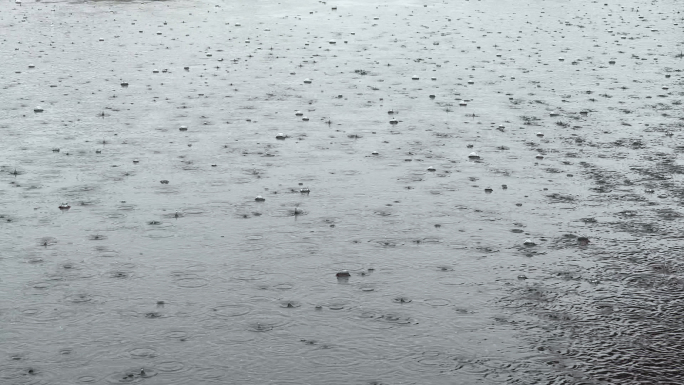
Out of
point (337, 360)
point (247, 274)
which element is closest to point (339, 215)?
point (247, 274)

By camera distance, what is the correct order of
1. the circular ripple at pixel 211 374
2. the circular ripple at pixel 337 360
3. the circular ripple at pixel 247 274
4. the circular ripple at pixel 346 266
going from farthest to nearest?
the circular ripple at pixel 346 266
the circular ripple at pixel 247 274
the circular ripple at pixel 337 360
the circular ripple at pixel 211 374

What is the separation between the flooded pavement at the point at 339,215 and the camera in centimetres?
1256

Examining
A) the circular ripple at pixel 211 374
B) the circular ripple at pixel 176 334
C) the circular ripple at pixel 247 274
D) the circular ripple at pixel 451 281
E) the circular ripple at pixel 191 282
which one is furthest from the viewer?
the circular ripple at pixel 247 274

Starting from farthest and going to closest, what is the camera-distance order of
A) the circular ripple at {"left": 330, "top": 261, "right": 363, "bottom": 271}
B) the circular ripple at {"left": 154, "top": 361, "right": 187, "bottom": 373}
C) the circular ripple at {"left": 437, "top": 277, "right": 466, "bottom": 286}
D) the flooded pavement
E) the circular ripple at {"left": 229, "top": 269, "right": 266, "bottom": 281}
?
1. the circular ripple at {"left": 330, "top": 261, "right": 363, "bottom": 271}
2. the circular ripple at {"left": 229, "top": 269, "right": 266, "bottom": 281}
3. the circular ripple at {"left": 437, "top": 277, "right": 466, "bottom": 286}
4. the flooded pavement
5. the circular ripple at {"left": 154, "top": 361, "right": 187, "bottom": 373}

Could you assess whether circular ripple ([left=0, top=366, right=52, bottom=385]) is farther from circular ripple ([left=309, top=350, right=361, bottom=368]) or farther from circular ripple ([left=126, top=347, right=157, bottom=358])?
circular ripple ([left=309, top=350, right=361, bottom=368])

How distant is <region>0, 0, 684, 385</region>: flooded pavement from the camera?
12562 mm

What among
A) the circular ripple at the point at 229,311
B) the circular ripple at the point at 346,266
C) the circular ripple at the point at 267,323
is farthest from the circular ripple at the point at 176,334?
the circular ripple at the point at 346,266

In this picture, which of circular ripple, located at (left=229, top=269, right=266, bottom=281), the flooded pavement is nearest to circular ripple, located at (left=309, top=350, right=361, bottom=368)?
the flooded pavement

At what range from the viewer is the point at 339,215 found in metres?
17.6

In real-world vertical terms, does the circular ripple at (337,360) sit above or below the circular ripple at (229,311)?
below

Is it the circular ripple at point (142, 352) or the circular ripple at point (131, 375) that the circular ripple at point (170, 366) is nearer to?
the circular ripple at point (131, 375)

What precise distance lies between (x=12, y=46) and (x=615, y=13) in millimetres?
25883

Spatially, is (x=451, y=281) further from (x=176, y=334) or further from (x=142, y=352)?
(x=142, y=352)

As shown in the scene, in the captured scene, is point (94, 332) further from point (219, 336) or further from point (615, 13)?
point (615, 13)
